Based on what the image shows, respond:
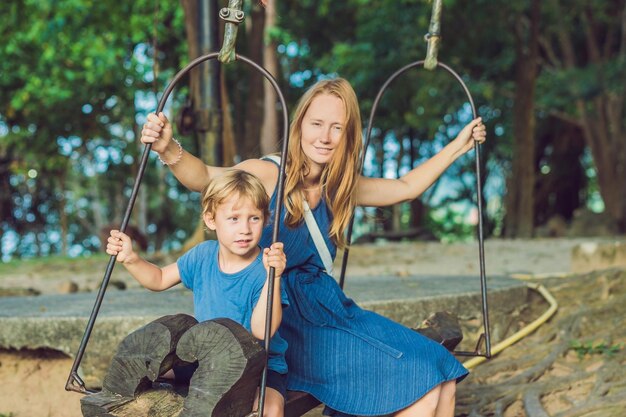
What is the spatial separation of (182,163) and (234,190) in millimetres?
350

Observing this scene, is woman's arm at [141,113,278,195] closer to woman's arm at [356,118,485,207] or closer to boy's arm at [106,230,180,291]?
boy's arm at [106,230,180,291]

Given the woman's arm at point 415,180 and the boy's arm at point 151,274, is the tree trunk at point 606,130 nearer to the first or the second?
the woman's arm at point 415,180

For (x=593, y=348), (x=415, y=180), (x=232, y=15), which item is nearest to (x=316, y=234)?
(x=415, y=180)

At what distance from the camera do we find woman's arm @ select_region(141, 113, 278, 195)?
2531 mm

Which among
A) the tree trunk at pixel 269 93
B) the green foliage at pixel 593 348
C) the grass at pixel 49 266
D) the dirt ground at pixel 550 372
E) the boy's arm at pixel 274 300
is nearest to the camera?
the boy's arm at pixel 274 300

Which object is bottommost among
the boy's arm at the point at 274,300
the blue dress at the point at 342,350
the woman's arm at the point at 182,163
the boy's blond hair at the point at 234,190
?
the blue dress at the point at 342,350

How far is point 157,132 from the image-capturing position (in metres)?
2.54

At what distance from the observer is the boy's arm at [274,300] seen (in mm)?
2238

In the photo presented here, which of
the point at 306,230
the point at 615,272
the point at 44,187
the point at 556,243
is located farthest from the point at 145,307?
the point at 44,187

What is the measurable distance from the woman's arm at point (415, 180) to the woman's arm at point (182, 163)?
44 centimetres

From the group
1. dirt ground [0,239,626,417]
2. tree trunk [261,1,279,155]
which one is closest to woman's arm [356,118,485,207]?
dirt ground [0,239,626,417]

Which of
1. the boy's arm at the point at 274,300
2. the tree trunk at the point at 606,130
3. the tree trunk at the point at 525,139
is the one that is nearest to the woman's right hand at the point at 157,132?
the boy's arm at the point at 274,300

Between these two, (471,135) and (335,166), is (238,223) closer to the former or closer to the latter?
(335,166)

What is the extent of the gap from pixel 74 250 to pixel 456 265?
15.2 m
